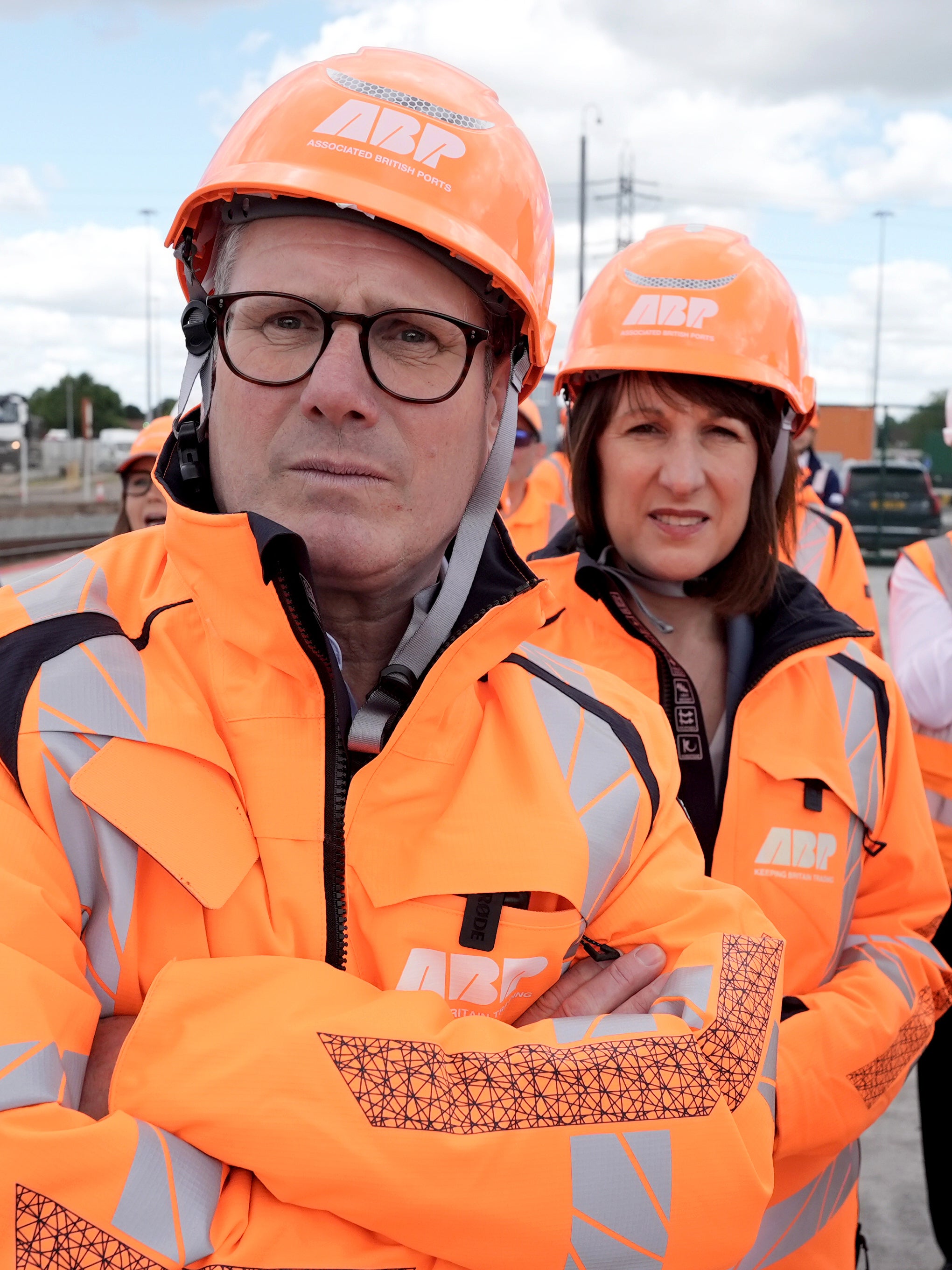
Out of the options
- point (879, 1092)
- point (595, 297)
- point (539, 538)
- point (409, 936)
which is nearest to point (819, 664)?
point (879, 1092)

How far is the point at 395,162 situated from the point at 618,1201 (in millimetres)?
1382

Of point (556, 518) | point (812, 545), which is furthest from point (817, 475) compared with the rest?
point (812, 545)

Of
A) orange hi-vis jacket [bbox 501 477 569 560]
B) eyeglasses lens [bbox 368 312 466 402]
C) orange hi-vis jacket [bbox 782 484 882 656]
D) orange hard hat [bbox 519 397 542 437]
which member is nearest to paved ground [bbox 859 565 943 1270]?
orange hi-vis jacket [bbox 782 484 882 656]

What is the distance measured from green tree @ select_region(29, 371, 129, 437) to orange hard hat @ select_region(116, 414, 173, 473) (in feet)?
261

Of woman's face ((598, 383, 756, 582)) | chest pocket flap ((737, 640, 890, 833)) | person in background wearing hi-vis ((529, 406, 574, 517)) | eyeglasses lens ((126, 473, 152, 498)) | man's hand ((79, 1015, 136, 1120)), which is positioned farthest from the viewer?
person in background wearing hi-vis ((529, 406, 574, 517))

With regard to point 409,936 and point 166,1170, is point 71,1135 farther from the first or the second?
point 409,936

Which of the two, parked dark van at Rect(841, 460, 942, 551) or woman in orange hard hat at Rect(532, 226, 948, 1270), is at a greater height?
parked dark van at Rect(841, 460, 942, 551)

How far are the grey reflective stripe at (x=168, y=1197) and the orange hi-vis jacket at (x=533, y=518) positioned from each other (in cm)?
568

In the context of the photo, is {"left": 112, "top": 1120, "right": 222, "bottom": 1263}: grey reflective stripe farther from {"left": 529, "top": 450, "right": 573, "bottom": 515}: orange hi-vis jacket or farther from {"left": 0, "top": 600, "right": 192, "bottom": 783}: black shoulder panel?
{"left": 529, "top": 450, "right": 573, "bottom": 515}: orange hi-vis jacket

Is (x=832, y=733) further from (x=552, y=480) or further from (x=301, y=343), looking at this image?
(x=552, y=480)

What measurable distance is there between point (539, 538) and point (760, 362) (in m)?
4.46

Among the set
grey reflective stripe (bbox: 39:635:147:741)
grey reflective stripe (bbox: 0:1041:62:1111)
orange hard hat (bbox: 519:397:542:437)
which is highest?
orange hard hat (bbox: 519:397:542:437)

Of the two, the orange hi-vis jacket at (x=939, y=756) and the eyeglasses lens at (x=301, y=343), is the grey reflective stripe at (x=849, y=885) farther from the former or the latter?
the eyeglasses lens at (x=301, y=343)

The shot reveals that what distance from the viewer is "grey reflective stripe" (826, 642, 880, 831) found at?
2.38 metres
